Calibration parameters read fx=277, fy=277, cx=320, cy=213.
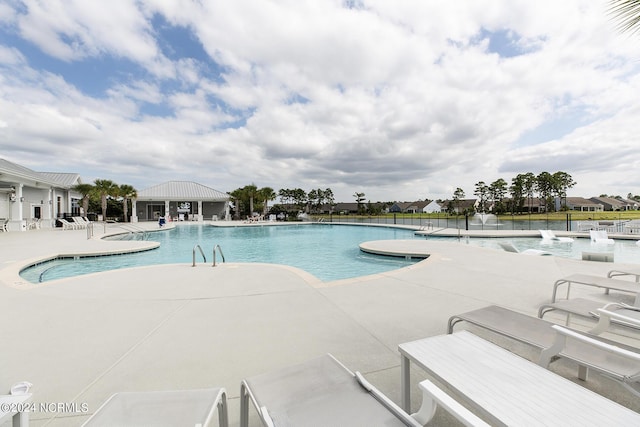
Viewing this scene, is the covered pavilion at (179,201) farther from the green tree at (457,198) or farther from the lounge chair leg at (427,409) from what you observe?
the green tree at (457,198)

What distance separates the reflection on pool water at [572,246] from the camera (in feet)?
36.3

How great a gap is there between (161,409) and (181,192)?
128 ft

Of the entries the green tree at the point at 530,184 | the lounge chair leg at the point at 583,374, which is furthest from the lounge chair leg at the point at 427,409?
the green tree at the point at 530,184

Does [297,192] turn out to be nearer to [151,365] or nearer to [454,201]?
[454,201]

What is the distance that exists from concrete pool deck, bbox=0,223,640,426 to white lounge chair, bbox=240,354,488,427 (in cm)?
57

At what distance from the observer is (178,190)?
36531 millimetres

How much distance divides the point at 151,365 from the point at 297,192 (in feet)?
227

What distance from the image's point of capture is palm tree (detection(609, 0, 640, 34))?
82.6 inches

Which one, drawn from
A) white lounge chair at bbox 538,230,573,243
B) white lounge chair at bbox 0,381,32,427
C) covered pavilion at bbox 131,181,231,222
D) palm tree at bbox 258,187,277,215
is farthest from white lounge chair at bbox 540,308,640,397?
palm tree at bbox 258,187,277,215

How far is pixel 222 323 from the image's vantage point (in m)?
3.49

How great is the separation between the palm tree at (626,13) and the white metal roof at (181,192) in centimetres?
3707

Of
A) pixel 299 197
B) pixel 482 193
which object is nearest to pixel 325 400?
pixel 482 193

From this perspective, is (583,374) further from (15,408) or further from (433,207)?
(433,207)

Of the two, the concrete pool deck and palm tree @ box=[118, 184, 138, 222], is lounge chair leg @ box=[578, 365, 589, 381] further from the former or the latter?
palm tree @ box=[118, 184, 138, 222]
